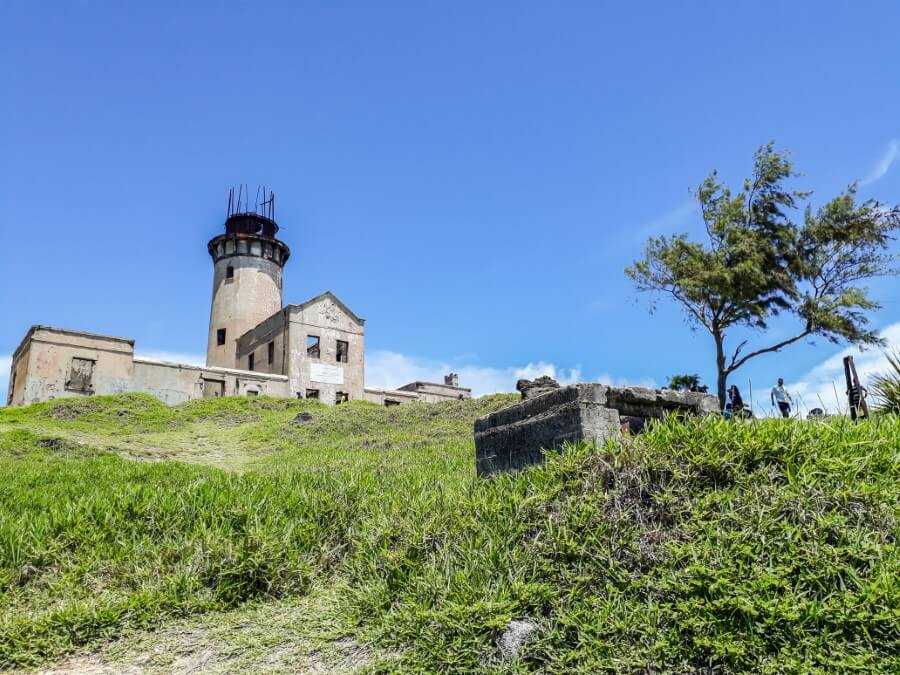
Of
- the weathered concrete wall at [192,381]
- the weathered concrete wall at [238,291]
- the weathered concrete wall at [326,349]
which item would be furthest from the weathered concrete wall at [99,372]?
the weathered concrete wall at [238,291]

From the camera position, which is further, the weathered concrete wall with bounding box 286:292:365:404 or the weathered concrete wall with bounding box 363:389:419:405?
the weathered concrete wall with bounding box 363:389:419:405

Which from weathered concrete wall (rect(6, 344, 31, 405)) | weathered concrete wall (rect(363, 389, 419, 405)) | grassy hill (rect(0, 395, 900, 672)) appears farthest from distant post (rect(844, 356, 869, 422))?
weathered concrete wall (rect(6, 344, 31, 405))

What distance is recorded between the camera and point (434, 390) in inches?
1797

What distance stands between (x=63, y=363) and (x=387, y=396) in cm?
1717

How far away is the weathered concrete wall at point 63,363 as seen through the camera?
30.8 metres

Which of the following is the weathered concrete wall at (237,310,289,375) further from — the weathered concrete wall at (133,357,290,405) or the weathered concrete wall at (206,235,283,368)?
the weathered concrete wall at (133,357,290,405)

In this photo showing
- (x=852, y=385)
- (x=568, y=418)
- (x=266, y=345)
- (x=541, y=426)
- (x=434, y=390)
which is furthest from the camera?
(x=434, y=390)

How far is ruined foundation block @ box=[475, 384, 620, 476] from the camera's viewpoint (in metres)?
6.75

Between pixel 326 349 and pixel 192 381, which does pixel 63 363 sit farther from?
pixel 326 349

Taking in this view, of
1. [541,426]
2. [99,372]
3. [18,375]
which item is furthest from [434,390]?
[541,426]

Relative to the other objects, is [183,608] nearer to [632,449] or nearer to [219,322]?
[632,449]

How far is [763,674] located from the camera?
12.4 feet

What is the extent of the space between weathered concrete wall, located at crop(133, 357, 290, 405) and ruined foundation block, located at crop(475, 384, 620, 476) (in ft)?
92.2

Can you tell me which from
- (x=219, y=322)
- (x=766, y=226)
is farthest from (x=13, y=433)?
(x=766, y=226)
